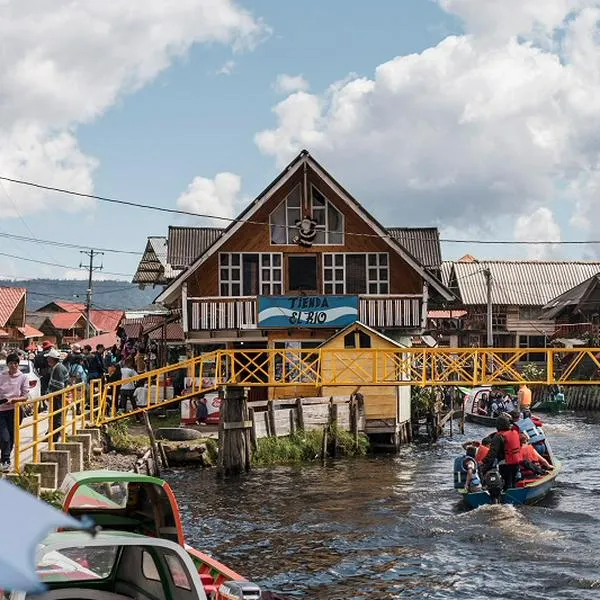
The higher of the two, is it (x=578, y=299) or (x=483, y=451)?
(x=578, y=299)

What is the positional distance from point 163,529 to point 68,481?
1.63 meters

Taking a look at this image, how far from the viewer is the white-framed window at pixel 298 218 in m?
35.2

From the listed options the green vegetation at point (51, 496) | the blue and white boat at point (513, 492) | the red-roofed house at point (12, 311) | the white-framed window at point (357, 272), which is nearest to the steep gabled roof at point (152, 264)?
the white-framed window at point (357, 272)

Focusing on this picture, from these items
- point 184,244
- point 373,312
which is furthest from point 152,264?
point 373,312

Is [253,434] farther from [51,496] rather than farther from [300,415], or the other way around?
[51,496]

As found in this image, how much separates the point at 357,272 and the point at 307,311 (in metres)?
2.59

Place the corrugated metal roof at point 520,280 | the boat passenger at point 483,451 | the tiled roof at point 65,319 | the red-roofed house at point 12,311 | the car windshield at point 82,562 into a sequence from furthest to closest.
Result: 1. the tiled roof at point 65,319
2. the corrugated metal roof at point 520,280
3. the red-roofed house at point 12,311
4. the boat passenger at point 483,451
5. the car windshield at point 82,562

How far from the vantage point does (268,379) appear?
28.1 metres

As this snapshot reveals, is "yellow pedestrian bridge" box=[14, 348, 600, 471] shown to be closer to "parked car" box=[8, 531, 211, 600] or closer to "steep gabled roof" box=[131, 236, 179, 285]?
"parked car" box=[8, 531, 211, 600]

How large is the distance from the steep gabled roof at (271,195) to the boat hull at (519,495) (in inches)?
531

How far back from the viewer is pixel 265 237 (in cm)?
3516

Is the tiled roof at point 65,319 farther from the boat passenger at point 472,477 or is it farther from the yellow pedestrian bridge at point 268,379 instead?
the boat passenger at point 472,477

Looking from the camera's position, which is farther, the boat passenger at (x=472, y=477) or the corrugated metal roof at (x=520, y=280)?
the corrugated metal roof at (x=520, y=280)

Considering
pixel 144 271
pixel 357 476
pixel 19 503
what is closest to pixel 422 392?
pixel 357 476
